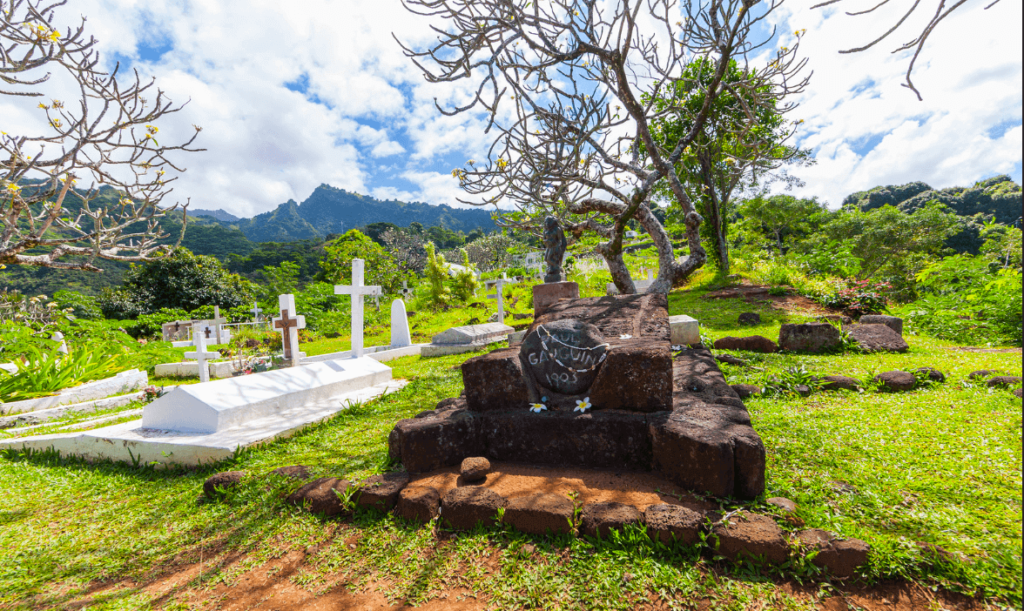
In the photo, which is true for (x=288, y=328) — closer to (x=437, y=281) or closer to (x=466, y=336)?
(x=466, y=336)

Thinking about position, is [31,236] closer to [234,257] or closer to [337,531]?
[337,531]

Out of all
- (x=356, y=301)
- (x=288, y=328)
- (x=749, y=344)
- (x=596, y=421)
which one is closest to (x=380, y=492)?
(x=596, y=421)

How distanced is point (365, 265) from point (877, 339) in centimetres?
2666

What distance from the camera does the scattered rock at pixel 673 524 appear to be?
2012 millimetres

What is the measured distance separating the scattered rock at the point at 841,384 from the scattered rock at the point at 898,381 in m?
0.21

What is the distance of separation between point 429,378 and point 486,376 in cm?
344

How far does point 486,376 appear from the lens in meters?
3.22

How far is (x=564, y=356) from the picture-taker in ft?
10.8

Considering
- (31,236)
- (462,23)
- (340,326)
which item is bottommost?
(340,326)

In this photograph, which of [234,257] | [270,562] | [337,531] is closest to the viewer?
[270,562]

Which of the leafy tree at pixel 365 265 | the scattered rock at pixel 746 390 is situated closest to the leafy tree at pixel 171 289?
the leafy tree at pixel 365 265

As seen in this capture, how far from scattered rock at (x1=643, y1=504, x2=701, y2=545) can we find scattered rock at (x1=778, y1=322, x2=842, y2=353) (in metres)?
5.32

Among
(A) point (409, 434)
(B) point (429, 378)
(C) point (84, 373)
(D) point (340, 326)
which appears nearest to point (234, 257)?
(D) point (340, 326)

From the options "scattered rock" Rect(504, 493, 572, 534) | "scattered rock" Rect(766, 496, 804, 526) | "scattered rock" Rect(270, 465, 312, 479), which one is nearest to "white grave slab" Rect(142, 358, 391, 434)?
"scattered rock" Rect(270, 465, 312, 479)
